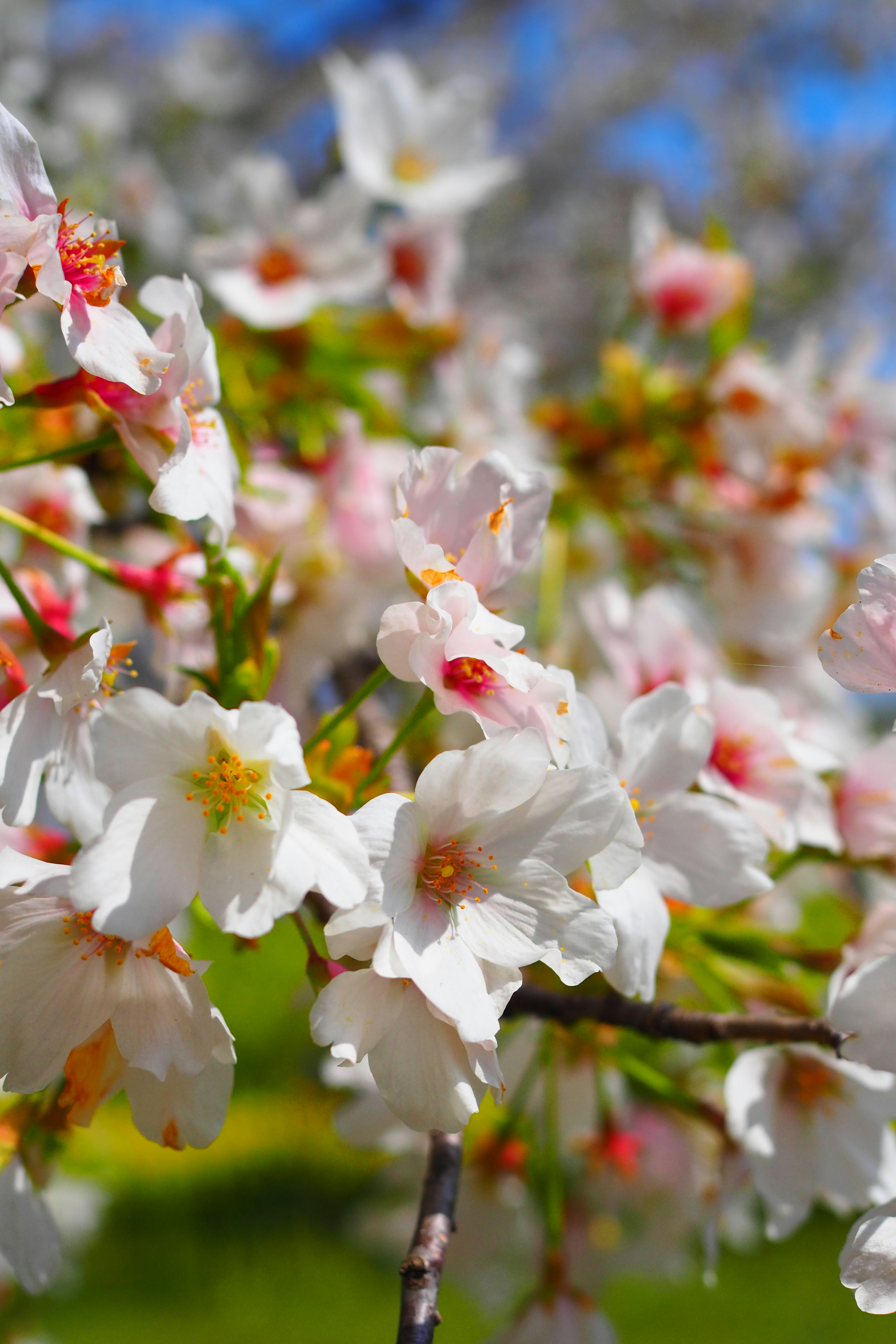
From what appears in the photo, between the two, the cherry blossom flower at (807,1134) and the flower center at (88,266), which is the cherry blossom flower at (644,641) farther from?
the flower center at (88,266)

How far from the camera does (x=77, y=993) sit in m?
0.58

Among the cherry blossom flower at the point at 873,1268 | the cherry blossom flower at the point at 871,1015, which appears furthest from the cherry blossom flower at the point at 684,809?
the cherry blossom flower at the point at 873,1268

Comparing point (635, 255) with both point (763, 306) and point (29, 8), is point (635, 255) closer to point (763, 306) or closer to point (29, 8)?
point (29, 8)

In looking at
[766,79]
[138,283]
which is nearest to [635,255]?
[138,283]

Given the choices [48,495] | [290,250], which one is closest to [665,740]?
[48,495]

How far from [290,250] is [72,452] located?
779 millimetres

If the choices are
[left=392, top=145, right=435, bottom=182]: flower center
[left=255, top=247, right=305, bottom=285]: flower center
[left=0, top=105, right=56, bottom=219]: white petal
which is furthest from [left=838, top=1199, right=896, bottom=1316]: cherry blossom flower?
[left=392, top=145, right=435, bottom=182]: flower center

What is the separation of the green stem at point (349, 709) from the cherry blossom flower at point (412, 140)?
3.22 ft

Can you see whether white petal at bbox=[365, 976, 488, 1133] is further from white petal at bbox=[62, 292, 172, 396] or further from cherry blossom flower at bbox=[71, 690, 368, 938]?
white petal at bbox=[62, 292, 172, 396]

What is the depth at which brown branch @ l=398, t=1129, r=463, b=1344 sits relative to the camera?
1.92 feet

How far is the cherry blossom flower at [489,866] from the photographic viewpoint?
0.54 metres

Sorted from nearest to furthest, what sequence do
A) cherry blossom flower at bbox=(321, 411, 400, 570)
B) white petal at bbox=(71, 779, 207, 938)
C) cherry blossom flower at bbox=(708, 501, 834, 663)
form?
white petal at bbox=(71, 779, 207, 938) → cherry blossom flower at bbox=(321, 411, 400, 570) → cherry blossom flower at bbox=(708, 501, 834, 663)

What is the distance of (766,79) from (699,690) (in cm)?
602

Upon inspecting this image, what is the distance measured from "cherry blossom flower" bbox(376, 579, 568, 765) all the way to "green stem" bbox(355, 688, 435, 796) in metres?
0.02
